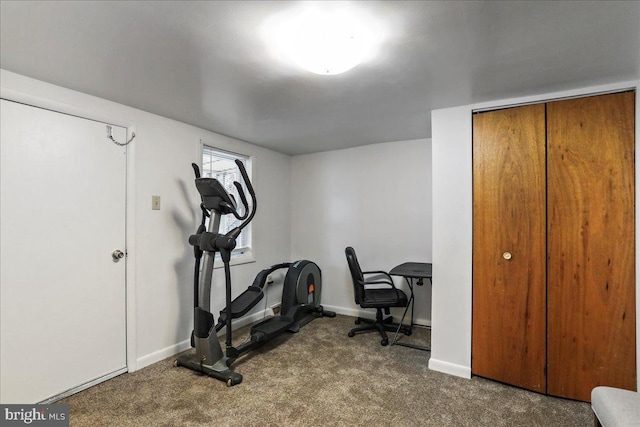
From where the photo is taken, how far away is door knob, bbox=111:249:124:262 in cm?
235

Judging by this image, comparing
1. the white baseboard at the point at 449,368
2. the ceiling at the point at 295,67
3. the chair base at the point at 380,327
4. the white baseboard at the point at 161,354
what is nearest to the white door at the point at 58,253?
the white baseboard at the point at 161,354

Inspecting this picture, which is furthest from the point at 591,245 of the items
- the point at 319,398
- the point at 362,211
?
the point at 362,211

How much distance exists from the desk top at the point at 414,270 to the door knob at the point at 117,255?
7.84ft

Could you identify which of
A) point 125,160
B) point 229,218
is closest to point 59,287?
point 125,160

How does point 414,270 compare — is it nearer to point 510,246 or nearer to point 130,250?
Answer: point 510,246

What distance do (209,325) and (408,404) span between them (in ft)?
5.27

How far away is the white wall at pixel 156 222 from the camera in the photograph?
2426 mm

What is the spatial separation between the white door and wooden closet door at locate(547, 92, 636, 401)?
3314 mm

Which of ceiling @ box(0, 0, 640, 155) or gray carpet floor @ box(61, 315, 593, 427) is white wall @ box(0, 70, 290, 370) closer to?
ceiling @ box(0, 0, 640, 155)

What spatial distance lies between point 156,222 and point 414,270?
2501mm

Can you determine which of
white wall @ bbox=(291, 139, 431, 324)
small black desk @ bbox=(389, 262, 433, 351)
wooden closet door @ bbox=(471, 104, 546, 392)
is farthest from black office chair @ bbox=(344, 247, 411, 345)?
wooden closet door @ bbox=(471, 104, 546, 392)

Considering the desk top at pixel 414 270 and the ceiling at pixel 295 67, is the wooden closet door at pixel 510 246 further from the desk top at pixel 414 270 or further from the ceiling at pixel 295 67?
the desk top at pixel 414 270

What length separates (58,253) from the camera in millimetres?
2061

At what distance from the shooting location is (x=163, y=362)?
2602 mm
